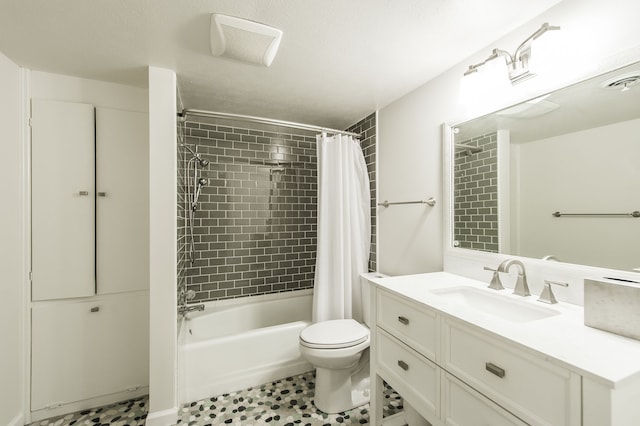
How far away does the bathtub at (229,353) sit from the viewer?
1850 millimetres

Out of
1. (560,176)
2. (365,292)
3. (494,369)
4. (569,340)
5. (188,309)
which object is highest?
(560,176)

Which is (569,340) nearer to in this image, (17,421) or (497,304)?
(497,304)

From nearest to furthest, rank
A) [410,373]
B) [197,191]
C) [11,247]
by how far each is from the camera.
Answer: [410,373] → [11,247] → [197,191]

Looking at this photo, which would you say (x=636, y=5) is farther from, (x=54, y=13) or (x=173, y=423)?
(x=173, y=423)

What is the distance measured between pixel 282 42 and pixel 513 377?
1.74 meters

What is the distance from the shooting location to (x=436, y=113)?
5.88 ft

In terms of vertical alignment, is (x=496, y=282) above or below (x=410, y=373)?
above

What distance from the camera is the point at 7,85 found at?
153 cm

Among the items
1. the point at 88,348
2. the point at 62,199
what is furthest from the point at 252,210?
the point at 88,348

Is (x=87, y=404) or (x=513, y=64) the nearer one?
(x=513, y=64)

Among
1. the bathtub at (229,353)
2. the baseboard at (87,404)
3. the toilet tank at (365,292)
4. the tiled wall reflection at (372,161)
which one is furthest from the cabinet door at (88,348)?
the tiled wall reflection at (372,161)

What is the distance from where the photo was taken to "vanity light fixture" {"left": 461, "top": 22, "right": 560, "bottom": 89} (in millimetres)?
1156

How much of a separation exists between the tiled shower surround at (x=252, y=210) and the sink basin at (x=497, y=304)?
4.87 ft

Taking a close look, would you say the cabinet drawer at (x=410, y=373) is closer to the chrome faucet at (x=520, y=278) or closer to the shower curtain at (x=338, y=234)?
the chrome faucet at (x=520, y=278)
